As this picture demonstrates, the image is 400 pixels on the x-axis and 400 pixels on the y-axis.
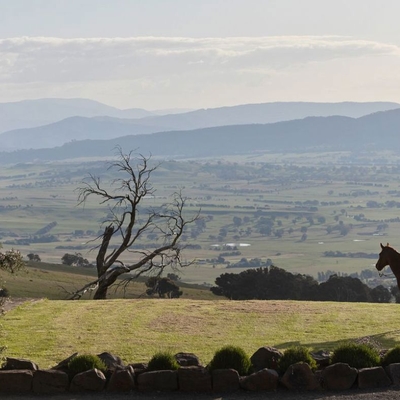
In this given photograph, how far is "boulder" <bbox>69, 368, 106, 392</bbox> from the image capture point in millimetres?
15633

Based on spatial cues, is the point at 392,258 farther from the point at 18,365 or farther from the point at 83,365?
the point at 18,365

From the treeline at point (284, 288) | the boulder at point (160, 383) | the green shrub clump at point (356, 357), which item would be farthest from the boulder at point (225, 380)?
the treeline at point (284, 288)

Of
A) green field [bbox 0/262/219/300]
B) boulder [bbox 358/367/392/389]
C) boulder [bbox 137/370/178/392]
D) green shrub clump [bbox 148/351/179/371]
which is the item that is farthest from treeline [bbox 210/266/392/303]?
boulder [bbox 137/370/178/392]

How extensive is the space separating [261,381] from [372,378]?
2.12 metres

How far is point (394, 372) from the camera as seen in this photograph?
15.9m

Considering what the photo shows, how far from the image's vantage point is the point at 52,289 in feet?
202

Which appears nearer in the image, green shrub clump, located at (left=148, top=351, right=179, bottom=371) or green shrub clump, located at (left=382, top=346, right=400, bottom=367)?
green shrub clump, located at (left=148, top=351, right=179, bottom=371)

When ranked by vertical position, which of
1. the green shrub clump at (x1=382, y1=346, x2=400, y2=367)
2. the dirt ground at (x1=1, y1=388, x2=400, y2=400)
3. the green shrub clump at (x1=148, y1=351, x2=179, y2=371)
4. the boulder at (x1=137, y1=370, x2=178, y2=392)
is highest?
the green shrub clump at (x1=382, y1=346, x2=400, y2=367)

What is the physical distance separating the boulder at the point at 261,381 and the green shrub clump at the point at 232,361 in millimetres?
406

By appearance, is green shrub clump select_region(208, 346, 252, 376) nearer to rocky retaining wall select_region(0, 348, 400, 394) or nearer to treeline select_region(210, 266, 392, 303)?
rocky retaining wall select_region(0, 348, 400, 394)

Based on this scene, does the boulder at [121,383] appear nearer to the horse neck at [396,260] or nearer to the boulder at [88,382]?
the boulder at [88,382]

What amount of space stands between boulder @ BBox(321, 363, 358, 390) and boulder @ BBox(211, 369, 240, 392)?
5.37 feet

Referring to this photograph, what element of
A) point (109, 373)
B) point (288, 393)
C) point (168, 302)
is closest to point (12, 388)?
point (109, 373)

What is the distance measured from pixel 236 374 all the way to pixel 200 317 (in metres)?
9.37
